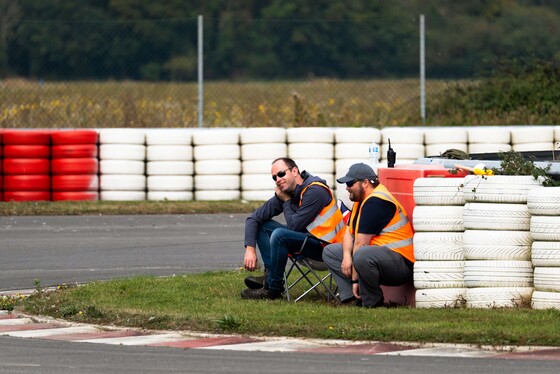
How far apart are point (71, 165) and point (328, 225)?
31.7ft

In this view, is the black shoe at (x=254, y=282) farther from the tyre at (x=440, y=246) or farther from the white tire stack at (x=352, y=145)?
the white tire stack at (x=352, y=145)

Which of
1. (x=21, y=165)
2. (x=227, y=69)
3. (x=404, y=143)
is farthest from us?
(x=227, y=69)

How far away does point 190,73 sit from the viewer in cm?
2525

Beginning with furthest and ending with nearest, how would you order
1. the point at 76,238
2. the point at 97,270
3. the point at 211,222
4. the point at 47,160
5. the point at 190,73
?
the point at 190,73 → the point at 47,160 → the point at 211,222 → the point at 76,238 → the point at 97,270

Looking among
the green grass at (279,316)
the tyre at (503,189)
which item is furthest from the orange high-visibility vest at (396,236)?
the tyre at (503,189)

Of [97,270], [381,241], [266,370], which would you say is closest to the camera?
[266,370]

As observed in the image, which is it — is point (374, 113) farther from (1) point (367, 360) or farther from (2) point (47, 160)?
(1) point (367, 360)

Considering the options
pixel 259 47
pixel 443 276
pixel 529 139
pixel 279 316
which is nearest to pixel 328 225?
pixel 443 276

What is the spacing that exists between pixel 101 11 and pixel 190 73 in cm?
851

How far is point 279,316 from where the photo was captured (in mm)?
10023

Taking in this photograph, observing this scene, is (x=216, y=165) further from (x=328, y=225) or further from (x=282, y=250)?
(x=282, y=250)

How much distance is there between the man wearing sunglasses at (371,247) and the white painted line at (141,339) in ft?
5.55

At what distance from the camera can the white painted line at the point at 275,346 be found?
8992 millimetres

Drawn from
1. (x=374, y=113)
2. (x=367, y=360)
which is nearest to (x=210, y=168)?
(x=374, y=113)
